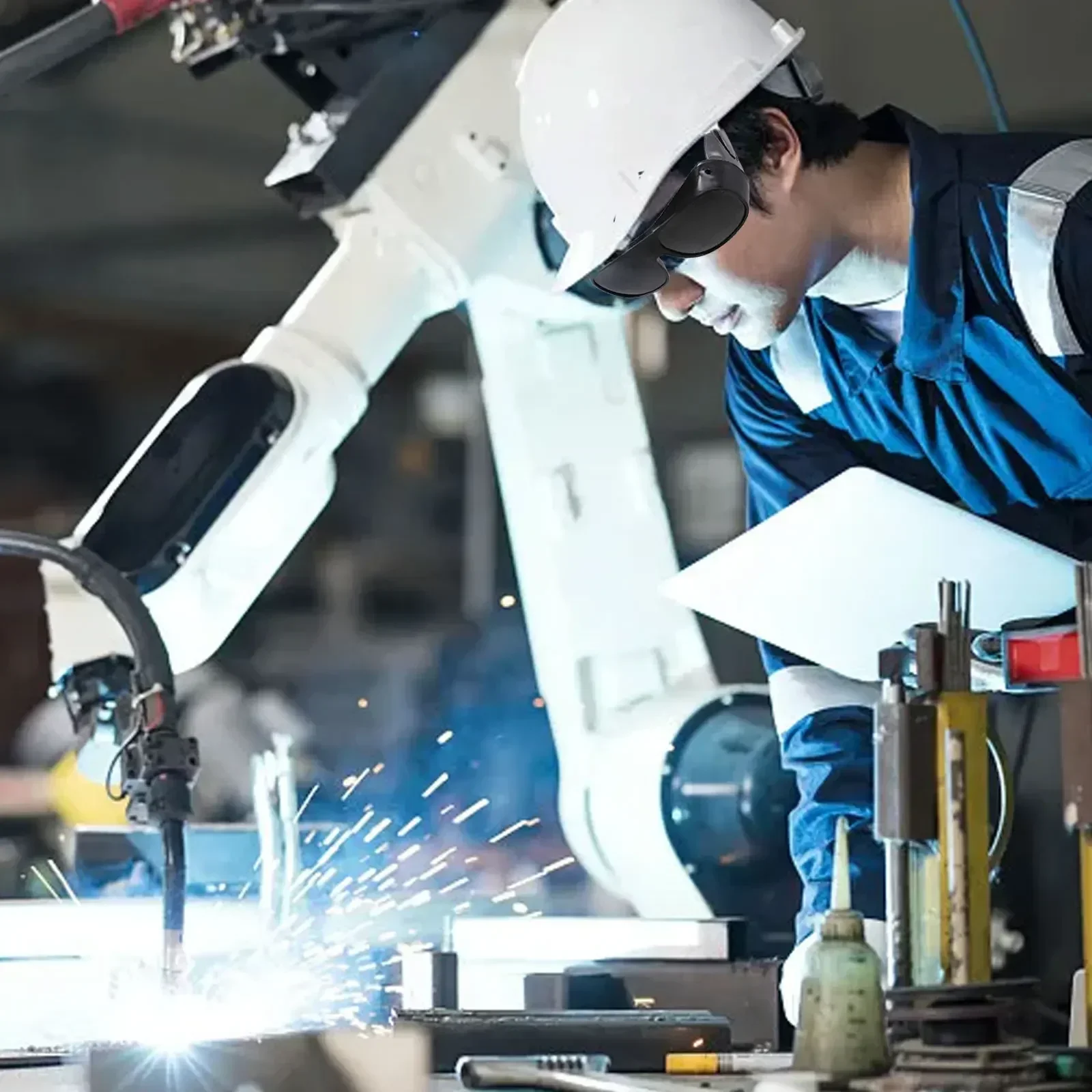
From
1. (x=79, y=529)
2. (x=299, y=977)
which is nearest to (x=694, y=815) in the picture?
(x=299, y=977)

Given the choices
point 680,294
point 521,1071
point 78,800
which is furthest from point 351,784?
point 521,1071

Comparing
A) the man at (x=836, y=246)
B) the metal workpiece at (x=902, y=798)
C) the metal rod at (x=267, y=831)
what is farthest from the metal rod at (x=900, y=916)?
the metal rod at (x=267, y=831)

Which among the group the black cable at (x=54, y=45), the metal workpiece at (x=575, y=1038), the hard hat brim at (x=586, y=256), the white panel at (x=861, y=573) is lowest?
the metal workpiece at (x=575, y=1038)

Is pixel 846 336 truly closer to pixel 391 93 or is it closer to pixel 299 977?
pixel 391 93

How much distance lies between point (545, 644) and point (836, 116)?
0.94 meters

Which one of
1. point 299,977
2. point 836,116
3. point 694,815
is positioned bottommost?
point 299,977

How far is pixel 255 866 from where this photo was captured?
2555 mm

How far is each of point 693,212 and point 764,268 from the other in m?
0.11

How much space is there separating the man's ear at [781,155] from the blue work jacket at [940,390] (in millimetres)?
120

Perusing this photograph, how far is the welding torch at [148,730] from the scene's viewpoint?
203 centimetres

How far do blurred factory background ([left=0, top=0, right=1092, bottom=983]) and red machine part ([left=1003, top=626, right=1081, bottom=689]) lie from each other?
203cm

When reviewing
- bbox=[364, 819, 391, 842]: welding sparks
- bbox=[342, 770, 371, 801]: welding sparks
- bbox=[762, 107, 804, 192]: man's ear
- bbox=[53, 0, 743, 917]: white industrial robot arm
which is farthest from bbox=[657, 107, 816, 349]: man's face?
bbox=[342, 770, 371, 801]: welding sparks

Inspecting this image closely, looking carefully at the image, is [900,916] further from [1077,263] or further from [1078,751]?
[1077,263]

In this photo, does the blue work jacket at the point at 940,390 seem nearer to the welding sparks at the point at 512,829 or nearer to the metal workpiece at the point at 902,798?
the metal workpiece at the point at 902,798
